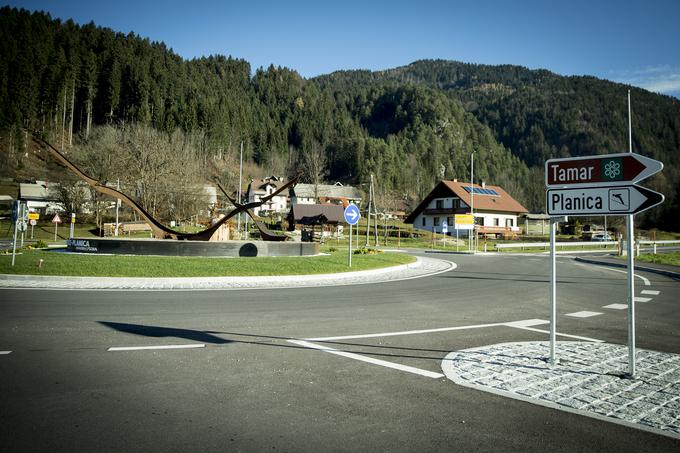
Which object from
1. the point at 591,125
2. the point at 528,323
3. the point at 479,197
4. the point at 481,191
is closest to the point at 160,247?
the point at 528,323

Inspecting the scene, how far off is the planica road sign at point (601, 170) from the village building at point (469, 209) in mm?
59658

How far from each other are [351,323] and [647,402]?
5.05 meters

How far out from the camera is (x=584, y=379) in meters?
5.00

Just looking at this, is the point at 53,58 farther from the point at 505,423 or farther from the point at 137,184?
the point at 505,423

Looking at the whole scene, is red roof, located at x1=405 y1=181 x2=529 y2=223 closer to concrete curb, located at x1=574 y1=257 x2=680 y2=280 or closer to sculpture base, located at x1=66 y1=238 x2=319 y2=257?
concrete curb, located at x1=574 y1=257 x2=680 y2=280

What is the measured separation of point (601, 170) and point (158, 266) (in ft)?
52.1

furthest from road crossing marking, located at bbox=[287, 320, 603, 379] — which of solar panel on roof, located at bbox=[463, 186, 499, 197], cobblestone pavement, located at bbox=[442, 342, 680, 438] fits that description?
solar panel on roof, located at bbox=[463, 186, 499, 197]

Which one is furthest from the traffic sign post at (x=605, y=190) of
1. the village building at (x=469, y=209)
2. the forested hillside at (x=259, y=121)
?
the village building at (x=469, y=209)

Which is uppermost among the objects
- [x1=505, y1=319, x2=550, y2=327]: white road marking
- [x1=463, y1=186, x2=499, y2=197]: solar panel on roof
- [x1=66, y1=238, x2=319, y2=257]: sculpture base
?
[x1=463, y1=186, x2=499, y2=197]: solar panel on roof

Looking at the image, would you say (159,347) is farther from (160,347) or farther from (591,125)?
(591,125)

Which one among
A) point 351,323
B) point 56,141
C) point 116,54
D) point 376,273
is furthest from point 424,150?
point 351,323

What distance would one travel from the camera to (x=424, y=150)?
148625 millimetres

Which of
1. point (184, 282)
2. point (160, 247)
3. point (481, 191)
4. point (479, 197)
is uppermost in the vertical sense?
point (481, 191)

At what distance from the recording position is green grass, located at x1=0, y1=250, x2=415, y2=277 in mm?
15422
